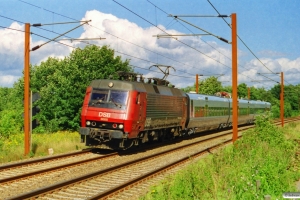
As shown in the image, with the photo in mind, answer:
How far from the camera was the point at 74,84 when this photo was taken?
44.6m

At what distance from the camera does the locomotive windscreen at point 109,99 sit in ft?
59.6

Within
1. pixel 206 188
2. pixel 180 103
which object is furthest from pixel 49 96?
pixel 206 188

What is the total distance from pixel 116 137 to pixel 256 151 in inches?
230

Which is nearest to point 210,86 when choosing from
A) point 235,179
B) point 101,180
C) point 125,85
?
point 125,85

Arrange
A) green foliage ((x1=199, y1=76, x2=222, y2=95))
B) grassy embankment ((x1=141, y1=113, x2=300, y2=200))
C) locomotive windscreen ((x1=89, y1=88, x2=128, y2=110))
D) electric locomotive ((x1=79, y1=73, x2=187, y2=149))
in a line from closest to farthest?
1. grassy embankment ((x1=141, y1=113, x2=300, y2=200))
2. electric locomotive ((x1=79, y1=73, x2=187, y2=149))
3. locomotive windscreen ((x1=89, y1=88, x2=128, y2=110))
4. green foliage ((x1=199, y1=76, x2=222, y2=95))

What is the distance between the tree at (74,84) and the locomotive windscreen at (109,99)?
82.7 ft

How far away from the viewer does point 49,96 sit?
48.7 m

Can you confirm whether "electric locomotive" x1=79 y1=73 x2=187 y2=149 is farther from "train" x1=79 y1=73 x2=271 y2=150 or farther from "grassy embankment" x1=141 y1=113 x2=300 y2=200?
"grassy embankment" x1=141 y1=113 x2=300 y2=200

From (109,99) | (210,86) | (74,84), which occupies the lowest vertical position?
(109,99)

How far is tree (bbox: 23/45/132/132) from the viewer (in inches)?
1754

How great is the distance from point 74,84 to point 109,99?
27.0 meters

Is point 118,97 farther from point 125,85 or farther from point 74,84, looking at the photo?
point 74,84

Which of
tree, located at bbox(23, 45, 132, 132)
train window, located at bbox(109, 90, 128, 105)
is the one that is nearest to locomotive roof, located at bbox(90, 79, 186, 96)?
train window, located at bbox(109, 90, 128, 105)

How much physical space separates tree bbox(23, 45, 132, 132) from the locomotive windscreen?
82.7ft
